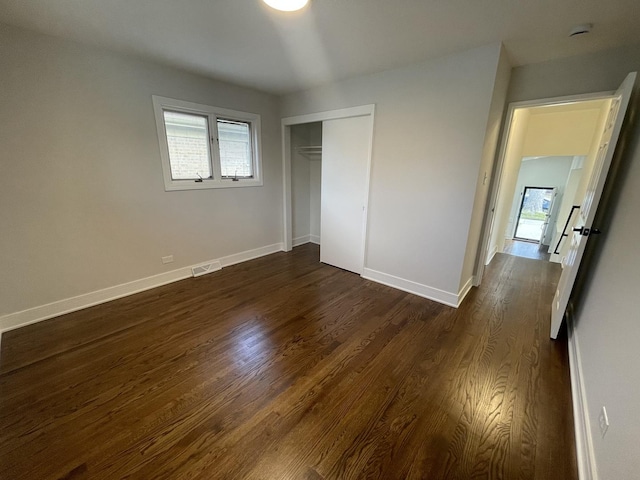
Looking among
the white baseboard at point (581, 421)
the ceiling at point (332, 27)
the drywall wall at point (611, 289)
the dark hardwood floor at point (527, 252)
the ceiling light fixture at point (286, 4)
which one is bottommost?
the dark hardwood floor at point (527, 252)

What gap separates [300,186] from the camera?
15.5 ft

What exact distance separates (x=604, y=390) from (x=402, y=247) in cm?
195

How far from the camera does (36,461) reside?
4.26ft

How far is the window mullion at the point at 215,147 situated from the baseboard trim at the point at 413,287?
7.90 ft

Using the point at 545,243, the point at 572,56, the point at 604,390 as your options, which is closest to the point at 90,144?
the point at 604,390

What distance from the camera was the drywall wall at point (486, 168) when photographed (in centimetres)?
238

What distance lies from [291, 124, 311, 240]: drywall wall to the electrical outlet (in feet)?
13.5

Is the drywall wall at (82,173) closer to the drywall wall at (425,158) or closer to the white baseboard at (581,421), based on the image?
the drywall wall at (425,158)

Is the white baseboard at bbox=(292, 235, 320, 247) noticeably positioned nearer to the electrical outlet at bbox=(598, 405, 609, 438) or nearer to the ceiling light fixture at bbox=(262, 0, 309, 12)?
the ceiling light fixture at bbox=(262, 0, 309, 12)

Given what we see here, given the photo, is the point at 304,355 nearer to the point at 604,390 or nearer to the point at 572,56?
the point at 604,390

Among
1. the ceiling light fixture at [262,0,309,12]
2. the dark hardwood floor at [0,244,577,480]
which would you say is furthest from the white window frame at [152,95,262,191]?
the ceiling light fixture at [262,0,309,12]

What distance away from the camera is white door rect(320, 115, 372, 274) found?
328 centimetres

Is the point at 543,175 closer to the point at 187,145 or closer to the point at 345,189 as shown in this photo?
the point at 345,189

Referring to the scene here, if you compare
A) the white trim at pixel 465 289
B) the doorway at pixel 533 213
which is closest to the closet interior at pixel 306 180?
the white trim at pixel 465 289
